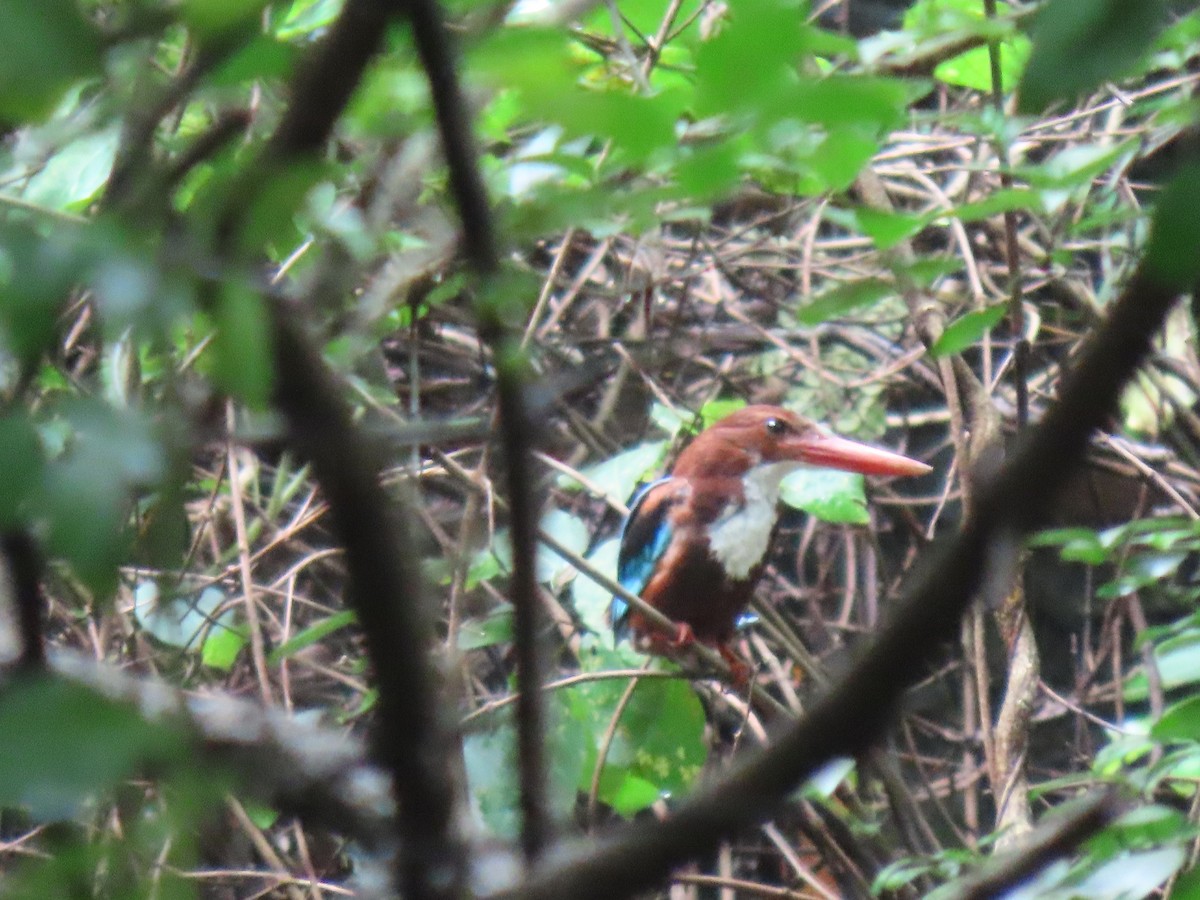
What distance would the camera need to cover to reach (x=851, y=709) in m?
0.38

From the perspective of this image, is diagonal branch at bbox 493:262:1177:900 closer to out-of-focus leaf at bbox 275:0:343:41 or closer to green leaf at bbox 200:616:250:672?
out-of-focus leaf at bbox 275:0:343:41

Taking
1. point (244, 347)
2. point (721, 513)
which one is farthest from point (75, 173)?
point (721, 513)

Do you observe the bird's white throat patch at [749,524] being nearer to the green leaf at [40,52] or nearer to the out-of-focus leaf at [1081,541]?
the out-of-focus leaf at [1081,541]

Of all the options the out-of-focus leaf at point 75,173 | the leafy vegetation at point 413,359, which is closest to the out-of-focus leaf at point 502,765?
the leafy vegetation at point 413,359

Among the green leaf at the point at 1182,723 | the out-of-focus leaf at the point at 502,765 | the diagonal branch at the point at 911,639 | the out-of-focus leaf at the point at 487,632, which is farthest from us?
the out-of-focus leaf at the point at 487,632

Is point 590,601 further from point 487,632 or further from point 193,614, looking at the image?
point 193,614

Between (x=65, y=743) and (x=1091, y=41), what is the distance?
1.12 feet

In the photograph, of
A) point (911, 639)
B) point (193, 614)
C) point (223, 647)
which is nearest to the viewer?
point (911, 639)

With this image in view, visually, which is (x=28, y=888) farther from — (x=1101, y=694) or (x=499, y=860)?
(x=1101, y=694)

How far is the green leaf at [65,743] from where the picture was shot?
381 mm

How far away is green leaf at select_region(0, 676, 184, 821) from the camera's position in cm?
38

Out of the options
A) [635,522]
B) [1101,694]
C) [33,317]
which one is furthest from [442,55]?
[1101,694]

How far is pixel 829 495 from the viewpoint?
226 cm

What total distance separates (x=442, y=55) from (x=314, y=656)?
2488 millimetres
